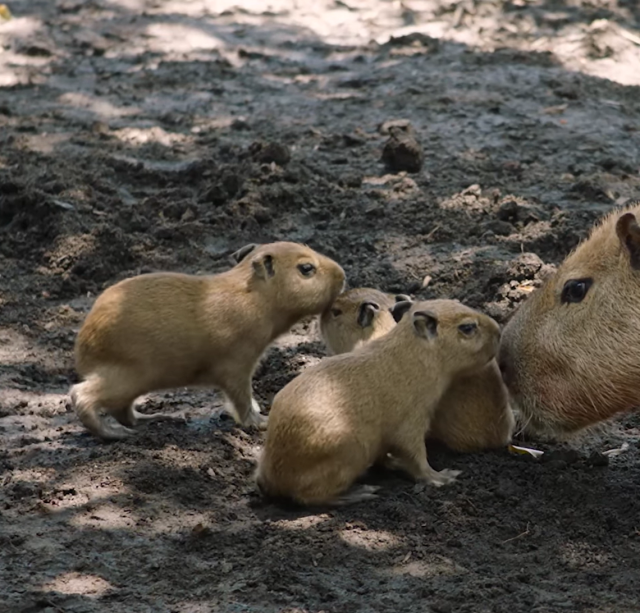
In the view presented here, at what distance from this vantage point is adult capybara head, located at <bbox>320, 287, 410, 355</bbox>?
6285 millimetres

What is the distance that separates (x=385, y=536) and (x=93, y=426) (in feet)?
5.45

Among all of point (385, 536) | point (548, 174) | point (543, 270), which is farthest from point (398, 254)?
point (385, 536)

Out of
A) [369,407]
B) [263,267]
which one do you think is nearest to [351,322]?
[263,267]

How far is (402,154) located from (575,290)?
3672 mm

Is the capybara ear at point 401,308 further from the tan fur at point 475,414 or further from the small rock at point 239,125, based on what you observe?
the small rock at point 239,125

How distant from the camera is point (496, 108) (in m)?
10.9

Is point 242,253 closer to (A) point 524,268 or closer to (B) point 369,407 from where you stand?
(B) point 369,407

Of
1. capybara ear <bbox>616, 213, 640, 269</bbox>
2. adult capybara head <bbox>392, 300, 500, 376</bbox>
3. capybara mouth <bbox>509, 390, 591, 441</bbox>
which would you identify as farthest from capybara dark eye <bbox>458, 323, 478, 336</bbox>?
capybara ear <bbox>616, 213, 640, 269</bbox>

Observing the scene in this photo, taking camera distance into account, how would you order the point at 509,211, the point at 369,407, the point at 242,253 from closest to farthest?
the point at 369,407 → the point at 242,253 → the point at 509,211

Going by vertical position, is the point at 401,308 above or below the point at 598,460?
above

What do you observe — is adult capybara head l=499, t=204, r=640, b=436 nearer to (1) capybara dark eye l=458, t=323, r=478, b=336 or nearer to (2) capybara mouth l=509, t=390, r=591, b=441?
(2) capybara mouth l=509, t=390, r=591, b=441

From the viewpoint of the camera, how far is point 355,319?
6.37 metres

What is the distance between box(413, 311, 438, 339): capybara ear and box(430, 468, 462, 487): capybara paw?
0.62m

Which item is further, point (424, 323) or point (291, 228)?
point (291, 228)
